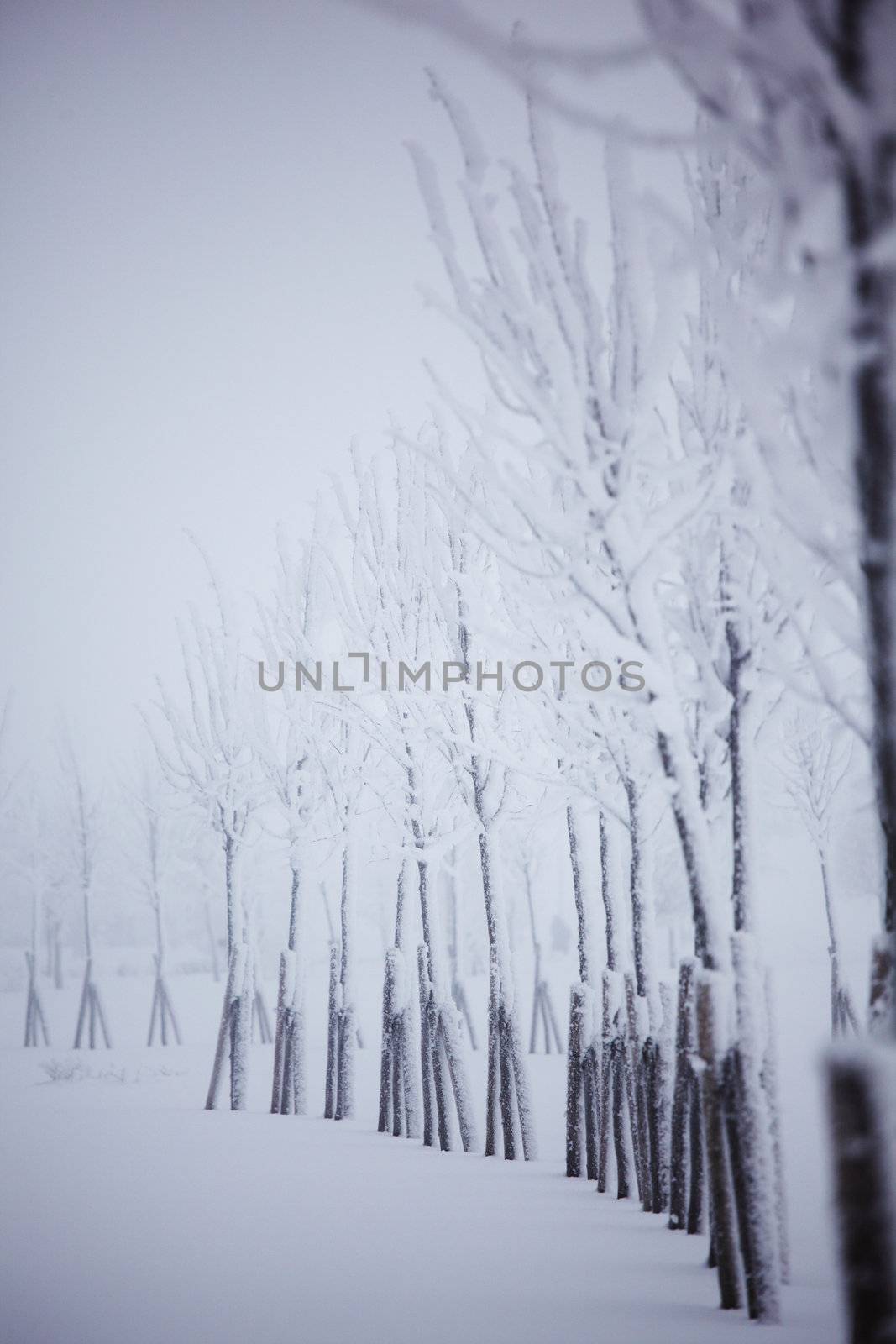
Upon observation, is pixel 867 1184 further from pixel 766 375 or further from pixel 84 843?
pixel 84 843

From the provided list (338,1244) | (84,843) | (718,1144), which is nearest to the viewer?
(718,1144)

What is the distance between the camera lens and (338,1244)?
413cm

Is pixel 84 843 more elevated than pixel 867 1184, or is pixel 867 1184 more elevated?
pixel 84 843

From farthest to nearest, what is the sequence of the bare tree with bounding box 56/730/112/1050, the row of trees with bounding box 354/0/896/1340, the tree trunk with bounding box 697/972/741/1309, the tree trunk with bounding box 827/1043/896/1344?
Result: 1. the bare tree with bounding box 56/730/112/1050
2. the tree trunk with bounding box 697/972/741/1309
3. the row of trees with bounding box 354/0/896/1340
4. the tree trunk with bounding box 827/1043/896/1344

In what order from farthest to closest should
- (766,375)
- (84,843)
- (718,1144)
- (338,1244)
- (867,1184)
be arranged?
(84,843) < (338,1244) < (718,1144) < (766,375) < (867,1184)

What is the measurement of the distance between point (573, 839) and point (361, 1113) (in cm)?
568

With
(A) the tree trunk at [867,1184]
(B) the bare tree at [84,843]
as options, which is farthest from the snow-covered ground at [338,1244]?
(B) the bare tree at [84,843]

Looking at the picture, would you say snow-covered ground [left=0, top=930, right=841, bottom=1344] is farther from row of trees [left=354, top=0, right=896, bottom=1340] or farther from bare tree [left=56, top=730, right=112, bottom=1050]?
bare tree [left=56, top=730, right=112, bottom=1050]

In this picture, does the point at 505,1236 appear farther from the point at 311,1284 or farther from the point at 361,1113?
the point at 361,1113

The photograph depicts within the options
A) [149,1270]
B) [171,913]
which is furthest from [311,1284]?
[171,913]

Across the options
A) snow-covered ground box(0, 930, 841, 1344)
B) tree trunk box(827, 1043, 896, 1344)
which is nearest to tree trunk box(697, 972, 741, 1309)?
snow-covered ground box(0, 930, 841, 1344)

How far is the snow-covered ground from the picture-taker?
3135 mm

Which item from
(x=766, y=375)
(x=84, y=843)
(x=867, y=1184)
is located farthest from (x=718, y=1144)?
(x=84, y=843)

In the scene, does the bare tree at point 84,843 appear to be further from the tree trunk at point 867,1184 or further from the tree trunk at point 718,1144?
the tree trunk at point 867,1184
